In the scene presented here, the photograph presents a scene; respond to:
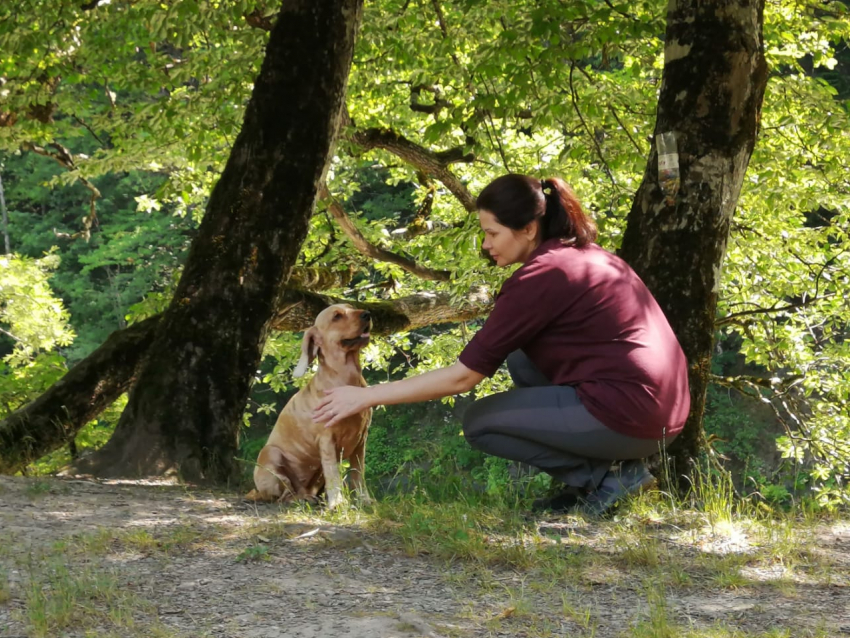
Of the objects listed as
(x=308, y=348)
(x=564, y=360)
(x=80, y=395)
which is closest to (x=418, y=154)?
(x=80, y=395)

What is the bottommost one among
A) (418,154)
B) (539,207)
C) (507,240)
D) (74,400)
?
(74,400)

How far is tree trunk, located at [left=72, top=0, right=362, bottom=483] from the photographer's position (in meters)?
6.73

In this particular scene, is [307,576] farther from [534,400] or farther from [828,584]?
[828,584]

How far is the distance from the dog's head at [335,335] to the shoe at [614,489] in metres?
1.51

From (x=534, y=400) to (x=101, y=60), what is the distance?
803 centimetres

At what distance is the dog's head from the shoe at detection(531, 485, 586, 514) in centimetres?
132

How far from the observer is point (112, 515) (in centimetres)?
480

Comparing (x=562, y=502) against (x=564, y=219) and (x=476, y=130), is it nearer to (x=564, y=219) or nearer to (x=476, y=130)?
(x=564, y=219)

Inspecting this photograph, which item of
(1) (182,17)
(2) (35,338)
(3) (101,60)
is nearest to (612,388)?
(1) (182,17)

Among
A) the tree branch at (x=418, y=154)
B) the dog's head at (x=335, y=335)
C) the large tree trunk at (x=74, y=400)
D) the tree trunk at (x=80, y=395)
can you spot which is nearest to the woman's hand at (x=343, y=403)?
the dog's head at (x=335, y=335)

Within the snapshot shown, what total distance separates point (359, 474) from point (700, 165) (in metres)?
2.69

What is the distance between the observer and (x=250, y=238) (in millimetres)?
6941

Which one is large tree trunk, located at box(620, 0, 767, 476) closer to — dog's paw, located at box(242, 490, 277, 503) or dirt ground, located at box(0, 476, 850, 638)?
dirt ground, located at box(0, 476, 850, 638)

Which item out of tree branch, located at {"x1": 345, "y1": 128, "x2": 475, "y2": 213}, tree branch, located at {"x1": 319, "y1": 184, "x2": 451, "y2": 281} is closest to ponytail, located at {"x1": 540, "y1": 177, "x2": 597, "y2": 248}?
tree branch, located at {"x1": 345, "y1": 128, "x2": 475, "y2": 213}
